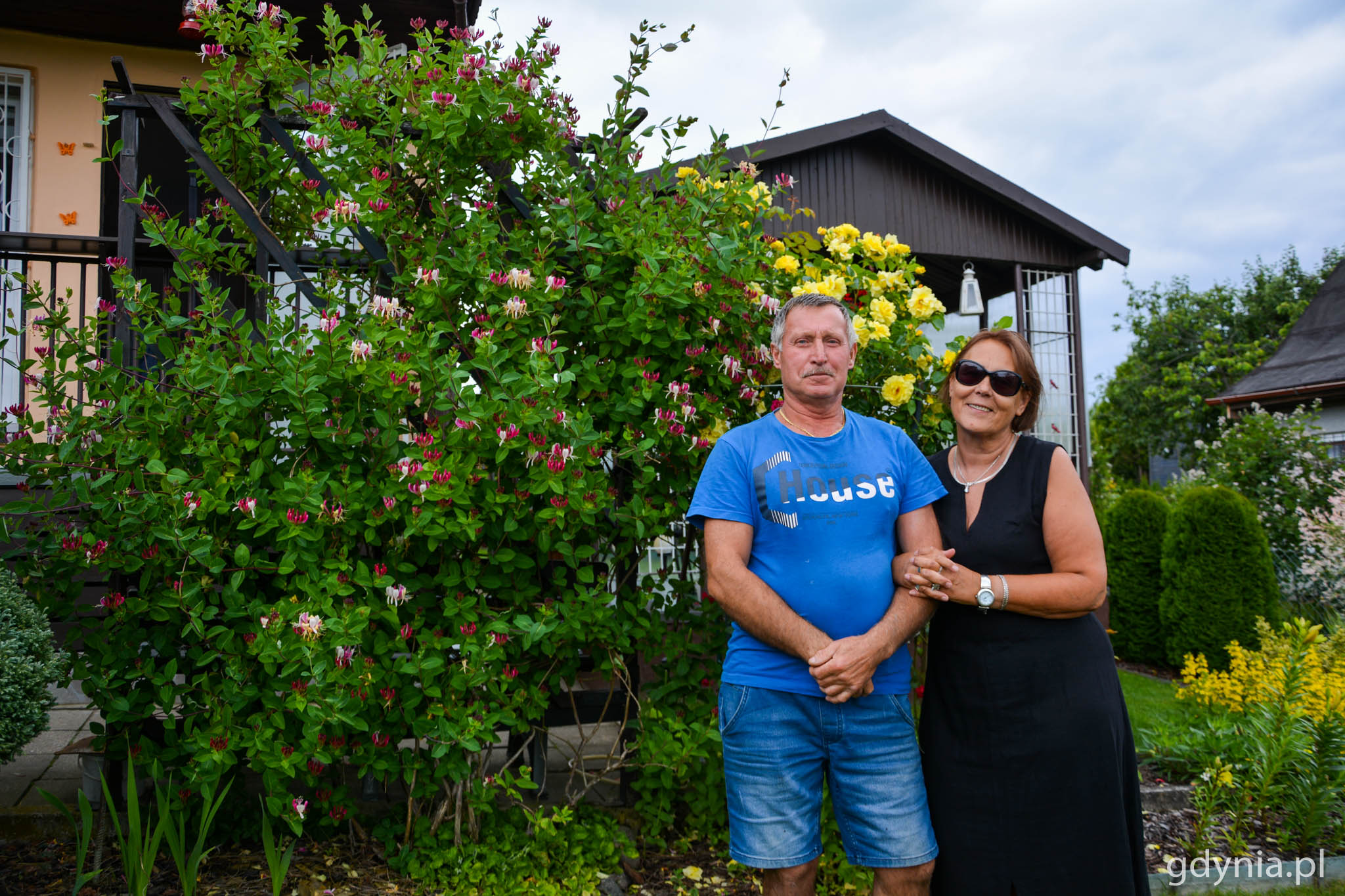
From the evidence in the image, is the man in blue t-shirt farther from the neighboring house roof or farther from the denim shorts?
the neighboring house roof

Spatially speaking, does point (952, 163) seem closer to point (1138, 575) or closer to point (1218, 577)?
point (1138, 575)

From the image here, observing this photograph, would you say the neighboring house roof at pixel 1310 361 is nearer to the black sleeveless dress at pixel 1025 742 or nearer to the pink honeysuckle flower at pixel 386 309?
the black sleeveless dress at pixel 1025 742

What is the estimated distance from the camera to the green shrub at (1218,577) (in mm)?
6973

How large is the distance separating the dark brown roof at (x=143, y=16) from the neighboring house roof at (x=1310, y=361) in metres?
15.2

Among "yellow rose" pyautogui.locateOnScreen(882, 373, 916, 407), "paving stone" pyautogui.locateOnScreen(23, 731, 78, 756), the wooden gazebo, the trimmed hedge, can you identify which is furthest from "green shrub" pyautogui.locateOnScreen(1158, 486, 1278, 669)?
"paving stone" pyautogui.locateOnScreen(23, 731, 78, 756)

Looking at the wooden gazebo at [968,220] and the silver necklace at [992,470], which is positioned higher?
the wooden gazebo at [968,220]

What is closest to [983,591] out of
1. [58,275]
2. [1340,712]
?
[1340,712]

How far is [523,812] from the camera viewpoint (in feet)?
9.22

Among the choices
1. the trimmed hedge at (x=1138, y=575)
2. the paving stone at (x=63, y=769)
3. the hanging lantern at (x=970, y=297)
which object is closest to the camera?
the paving stone at (x=63, y=769)

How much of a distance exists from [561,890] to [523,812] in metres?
0.31

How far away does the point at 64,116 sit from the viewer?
630cm

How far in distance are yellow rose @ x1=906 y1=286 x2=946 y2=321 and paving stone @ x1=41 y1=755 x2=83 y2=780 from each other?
3.78m

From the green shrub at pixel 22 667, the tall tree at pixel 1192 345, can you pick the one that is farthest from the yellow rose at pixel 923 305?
the tall tree at pixel 1192 345

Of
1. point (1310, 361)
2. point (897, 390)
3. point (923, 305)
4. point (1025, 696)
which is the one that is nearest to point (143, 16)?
point (923, 305)
